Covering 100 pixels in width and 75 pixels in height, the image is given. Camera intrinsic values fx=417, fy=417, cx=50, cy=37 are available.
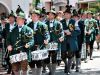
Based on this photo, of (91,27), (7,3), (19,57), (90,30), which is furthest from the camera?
(7,3)

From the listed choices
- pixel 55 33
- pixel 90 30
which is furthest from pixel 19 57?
pixel 90 30

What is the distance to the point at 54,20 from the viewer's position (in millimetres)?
11930

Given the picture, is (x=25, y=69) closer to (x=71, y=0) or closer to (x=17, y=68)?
(x=17, y=68)

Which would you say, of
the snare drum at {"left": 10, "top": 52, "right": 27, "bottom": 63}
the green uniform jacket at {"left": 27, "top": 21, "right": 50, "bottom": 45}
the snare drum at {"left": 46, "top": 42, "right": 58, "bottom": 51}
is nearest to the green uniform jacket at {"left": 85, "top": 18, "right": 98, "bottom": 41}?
the snare drum at {"left": 46, "top": 42, "right": 58, "bottom": 51}

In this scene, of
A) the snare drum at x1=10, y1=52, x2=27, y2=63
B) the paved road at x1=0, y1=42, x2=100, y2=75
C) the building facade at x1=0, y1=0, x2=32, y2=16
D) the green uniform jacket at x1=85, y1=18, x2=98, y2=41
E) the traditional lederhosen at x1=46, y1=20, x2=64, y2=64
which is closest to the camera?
the snare drum at x1=10, y1=52, x2=27, y2=63

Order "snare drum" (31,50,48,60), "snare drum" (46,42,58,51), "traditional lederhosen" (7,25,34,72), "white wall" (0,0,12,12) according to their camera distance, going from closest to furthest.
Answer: "traditional lederhosen" (7,25,34,72) → "snare drum" (31,50,48,60) → "snare drum" (46,42,58,51) → "white wall" (0,0,12,12)

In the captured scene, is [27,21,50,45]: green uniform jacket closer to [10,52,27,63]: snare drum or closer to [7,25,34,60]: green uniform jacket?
[7,25,34,60]: green uniform jacket

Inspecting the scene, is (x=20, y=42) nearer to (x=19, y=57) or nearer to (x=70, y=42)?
(x=19, y=57)

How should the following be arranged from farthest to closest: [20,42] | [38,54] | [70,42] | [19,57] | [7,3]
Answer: [7,3] < [70,42] < [38,54] < [20,42] < [19,57]

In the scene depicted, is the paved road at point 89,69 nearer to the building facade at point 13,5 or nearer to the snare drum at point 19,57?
the snare drum at point 19,57

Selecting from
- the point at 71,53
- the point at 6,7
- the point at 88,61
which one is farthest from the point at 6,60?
the point at 6,7

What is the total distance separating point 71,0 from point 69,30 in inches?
571

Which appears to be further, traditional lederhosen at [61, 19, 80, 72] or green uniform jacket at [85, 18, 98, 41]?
green uniform jacket at [85, 18, 98, 41]

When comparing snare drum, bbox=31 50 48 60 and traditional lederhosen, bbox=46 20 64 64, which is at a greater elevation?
traditional lederhosen, bbox=46 20 64 64
